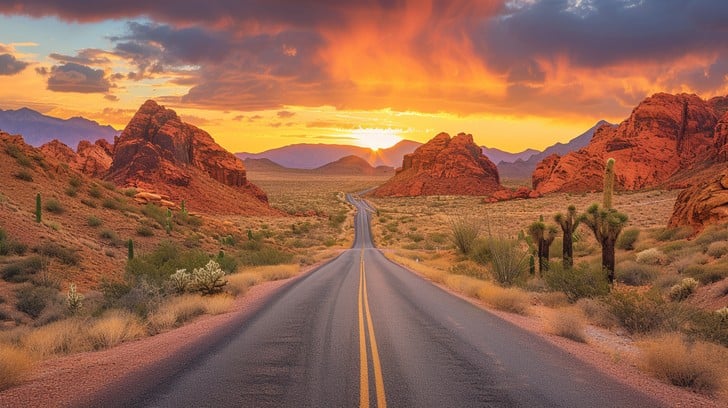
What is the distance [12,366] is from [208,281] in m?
9.72

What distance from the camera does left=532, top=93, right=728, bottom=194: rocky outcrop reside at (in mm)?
104062

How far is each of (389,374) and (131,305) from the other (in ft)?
29.4

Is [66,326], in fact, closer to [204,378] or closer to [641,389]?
[204,378]

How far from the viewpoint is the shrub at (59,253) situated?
22875 millimetres

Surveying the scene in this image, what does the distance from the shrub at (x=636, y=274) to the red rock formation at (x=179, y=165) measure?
203 ft

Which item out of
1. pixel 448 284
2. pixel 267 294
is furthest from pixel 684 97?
pixel 267 294

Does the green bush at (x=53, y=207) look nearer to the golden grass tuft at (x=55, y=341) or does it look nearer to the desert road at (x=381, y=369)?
the desert road at (x=381, y=369)

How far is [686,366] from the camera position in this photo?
7.73m

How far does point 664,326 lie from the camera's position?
11531 mm

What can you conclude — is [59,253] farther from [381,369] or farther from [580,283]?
[580,283]

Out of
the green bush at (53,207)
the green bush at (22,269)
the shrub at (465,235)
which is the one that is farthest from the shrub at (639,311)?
the green bush at (53,207)

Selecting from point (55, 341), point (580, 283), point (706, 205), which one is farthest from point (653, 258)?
point (55, 341)

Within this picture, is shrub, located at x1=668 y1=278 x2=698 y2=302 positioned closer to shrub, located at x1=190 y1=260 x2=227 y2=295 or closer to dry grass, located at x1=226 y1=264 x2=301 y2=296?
dry grass, located at x1=226 y1=264 x2=301 y2=296

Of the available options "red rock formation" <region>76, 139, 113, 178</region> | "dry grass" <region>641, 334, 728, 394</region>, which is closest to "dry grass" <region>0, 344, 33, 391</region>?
"dry grass" <region>641, 334, 728, 394</region>
